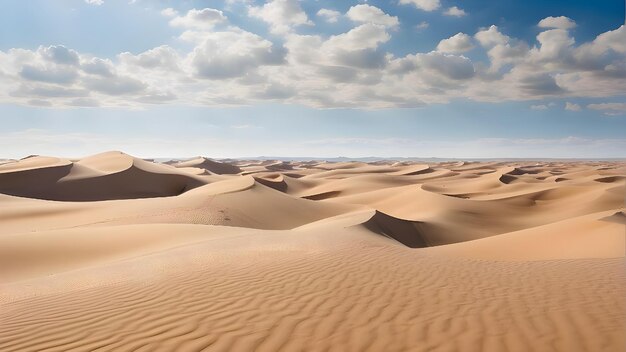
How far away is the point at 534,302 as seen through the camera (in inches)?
205

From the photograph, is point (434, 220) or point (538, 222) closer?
point (434, 220)

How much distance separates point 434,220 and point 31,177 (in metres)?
29.9

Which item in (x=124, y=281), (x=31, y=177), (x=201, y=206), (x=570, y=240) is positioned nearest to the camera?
(x=124, y=281)

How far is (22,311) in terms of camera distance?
5645 millimetres

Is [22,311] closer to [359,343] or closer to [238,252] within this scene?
[238,252]

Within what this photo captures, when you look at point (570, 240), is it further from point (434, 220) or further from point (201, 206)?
point (201, 206)

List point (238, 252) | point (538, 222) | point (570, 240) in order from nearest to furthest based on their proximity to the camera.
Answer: point (238, 252), point (570, 240), point (538, 222)

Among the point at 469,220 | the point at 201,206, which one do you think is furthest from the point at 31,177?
the point at 469,220

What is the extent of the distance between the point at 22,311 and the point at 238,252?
4.19 meters

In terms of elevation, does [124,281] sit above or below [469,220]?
above

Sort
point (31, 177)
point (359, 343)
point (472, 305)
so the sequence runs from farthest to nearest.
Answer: point (31, 177) < point (472, 305) < point (359, 343)

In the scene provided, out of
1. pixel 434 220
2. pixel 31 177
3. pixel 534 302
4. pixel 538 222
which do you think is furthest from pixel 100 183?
pixel 534 302

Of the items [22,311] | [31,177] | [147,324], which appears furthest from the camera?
[31,177]

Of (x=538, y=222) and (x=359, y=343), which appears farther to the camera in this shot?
(x=538, y=222)
